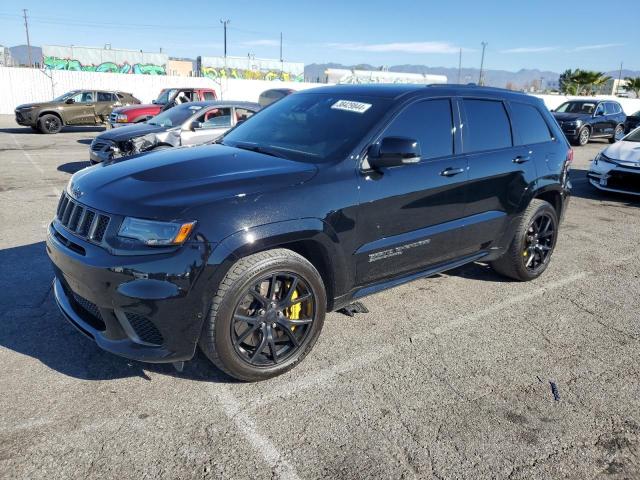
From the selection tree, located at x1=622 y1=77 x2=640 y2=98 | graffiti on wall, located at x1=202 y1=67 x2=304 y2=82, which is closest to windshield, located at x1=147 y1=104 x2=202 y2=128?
graffiti on wall, located at x1=202 y1=67 x2=304 y2=82

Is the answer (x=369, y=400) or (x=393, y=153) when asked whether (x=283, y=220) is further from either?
(x=369, y=400)

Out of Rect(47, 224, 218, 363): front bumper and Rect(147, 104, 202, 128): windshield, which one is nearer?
Rect(47, 224, 218, 363): front bumper

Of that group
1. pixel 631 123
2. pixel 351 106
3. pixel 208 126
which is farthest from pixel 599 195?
pixel 631 123

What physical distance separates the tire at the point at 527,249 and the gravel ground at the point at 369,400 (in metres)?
0.34

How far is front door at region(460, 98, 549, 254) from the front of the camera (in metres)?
4.16

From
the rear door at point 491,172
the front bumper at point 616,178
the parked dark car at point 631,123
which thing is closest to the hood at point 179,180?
the rear door at point 491,172

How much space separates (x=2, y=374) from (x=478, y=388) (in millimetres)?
2970

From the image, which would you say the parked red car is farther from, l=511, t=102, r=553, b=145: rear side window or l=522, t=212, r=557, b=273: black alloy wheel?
l=522, t=212, r=557, b=273: black alloy wheel

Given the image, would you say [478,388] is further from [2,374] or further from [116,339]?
[2,374]

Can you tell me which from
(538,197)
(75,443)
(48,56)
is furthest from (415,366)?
(48,56)

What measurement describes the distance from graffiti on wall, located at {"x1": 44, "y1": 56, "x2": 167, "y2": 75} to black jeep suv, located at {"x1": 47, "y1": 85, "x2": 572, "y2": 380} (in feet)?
166

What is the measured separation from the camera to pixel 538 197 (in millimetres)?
4984

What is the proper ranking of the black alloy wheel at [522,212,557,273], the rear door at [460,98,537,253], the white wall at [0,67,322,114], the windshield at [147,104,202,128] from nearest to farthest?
the rear door at [460,98,537,253] < the black alloy wheel at [522,212,557,273] < the windshield at [147,104,202,128] < the white wall at [0,67,322,114]

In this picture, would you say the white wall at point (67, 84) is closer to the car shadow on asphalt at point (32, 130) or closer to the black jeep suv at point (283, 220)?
the car shadow on asphalt at point (32, 130)
